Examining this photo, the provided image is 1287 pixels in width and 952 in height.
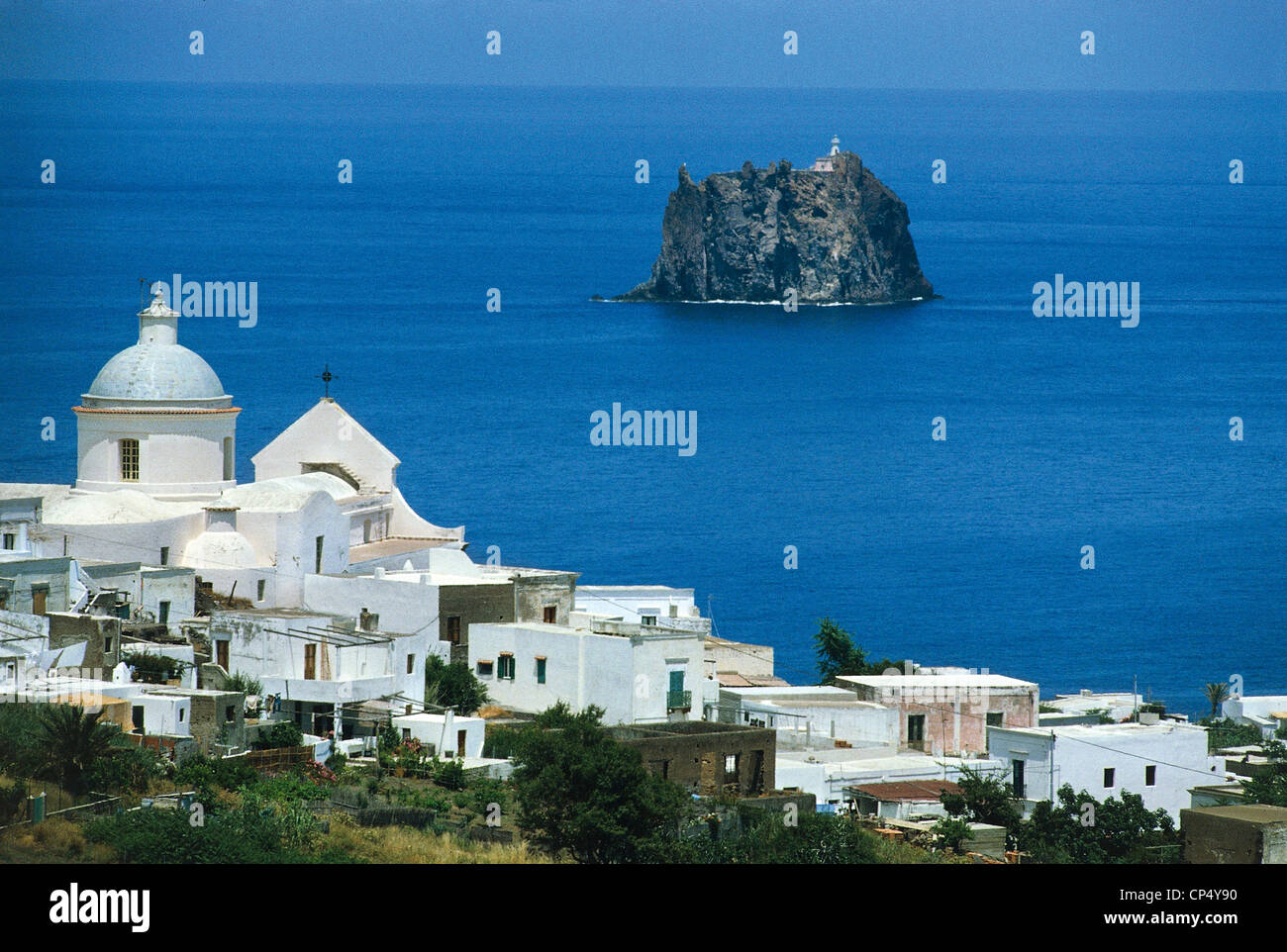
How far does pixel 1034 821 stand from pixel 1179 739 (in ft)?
16.8

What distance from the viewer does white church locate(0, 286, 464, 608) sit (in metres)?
32.5

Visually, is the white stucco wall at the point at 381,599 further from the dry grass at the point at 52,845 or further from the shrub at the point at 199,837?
the dry grass at the point at 52,845

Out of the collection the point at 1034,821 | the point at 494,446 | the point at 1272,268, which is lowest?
the point at 1034,821

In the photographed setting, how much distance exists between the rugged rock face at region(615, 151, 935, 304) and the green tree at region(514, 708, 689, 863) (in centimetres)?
13842

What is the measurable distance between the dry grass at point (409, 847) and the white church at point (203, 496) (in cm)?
1206

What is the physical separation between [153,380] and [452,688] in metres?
9.32

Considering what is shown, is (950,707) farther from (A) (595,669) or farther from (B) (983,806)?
(B) (983,806)

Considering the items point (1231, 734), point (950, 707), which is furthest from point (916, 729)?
point (1231, 734)

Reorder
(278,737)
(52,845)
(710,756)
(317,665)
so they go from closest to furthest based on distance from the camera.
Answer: (52,845) < (278,737) < (710,756) < (317,665)

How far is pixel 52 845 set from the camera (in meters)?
17.1
